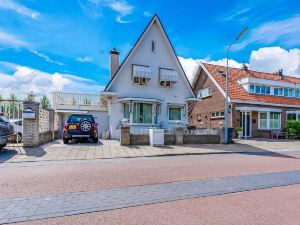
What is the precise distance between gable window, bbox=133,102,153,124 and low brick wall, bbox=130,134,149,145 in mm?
4242

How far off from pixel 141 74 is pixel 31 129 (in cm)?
1026

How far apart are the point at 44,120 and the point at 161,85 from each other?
10511 mm

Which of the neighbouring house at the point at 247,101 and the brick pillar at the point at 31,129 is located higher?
the neighbouring house at the point at 247,101

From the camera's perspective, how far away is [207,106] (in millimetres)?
28469

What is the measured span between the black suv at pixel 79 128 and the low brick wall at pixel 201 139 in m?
6.52

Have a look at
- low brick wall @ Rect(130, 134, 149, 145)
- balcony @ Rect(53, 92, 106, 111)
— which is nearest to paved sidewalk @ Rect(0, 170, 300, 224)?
low brick wall @ Rect(130, 134, 149, 145)

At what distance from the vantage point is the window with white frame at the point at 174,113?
2220cm

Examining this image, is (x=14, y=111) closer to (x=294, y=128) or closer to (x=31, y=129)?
(x=31, y=129)

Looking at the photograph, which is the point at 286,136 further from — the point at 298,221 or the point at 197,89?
the point at 298,221

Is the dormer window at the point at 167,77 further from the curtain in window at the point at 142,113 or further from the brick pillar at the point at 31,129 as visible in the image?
the brick pillar at the point at 31,129

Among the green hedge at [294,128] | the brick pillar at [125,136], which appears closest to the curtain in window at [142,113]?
the brick pillar at [125,136]

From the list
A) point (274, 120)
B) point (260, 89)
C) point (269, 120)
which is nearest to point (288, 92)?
point (260, 89)

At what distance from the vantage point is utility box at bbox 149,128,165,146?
15555mm

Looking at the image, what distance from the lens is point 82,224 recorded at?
4.02 metres
